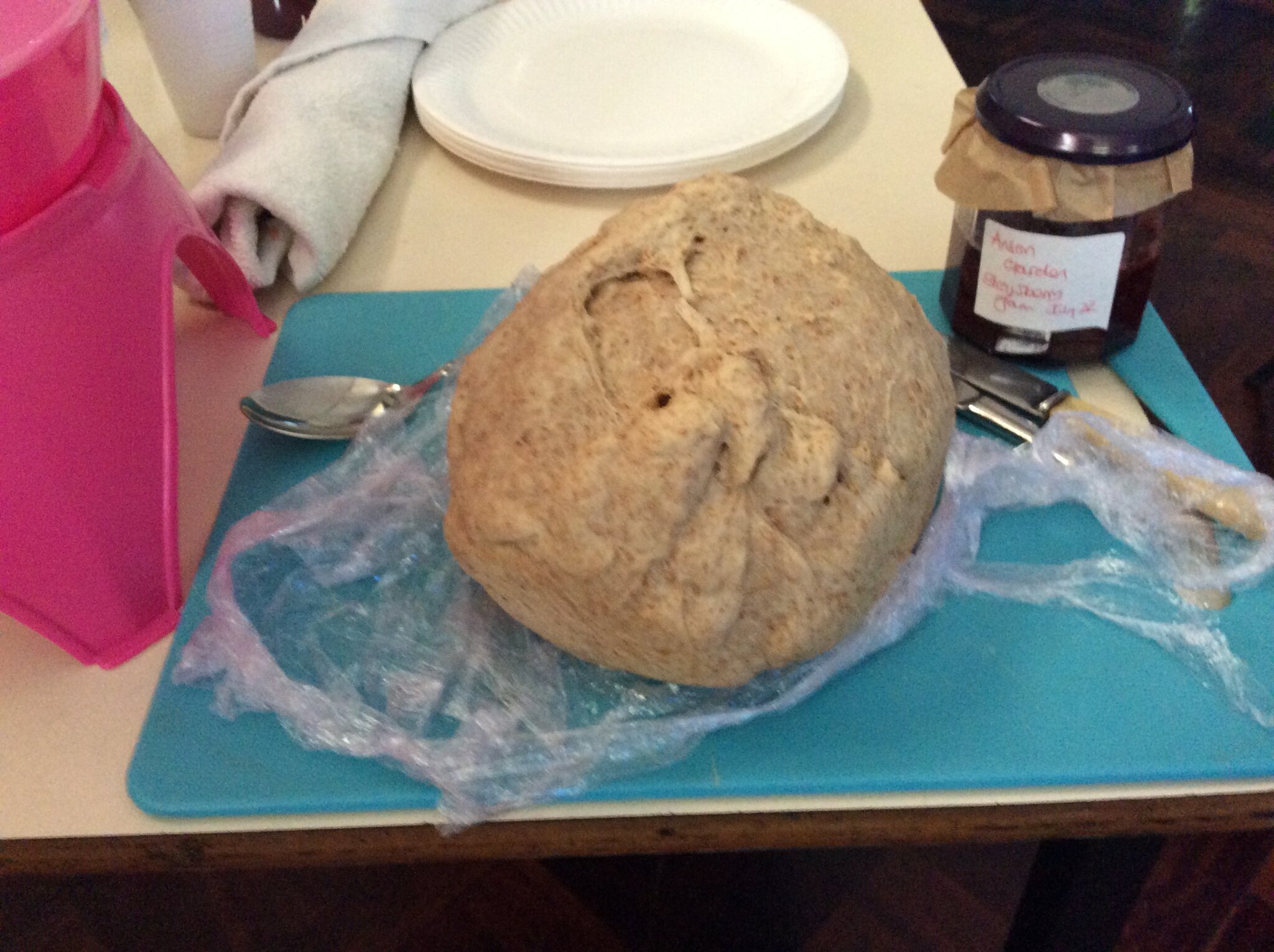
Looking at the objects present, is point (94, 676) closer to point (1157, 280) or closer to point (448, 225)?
point (448, 225)

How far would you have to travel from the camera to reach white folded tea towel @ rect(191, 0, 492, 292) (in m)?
0.73

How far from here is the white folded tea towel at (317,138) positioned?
726mm

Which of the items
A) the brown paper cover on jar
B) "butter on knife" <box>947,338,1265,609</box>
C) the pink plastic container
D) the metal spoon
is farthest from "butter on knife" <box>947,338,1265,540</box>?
the pink plastic container

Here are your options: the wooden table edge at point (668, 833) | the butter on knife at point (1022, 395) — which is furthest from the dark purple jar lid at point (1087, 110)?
the wooden table edge at point (668, 833)

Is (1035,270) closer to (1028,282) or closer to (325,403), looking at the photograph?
(1028,282)

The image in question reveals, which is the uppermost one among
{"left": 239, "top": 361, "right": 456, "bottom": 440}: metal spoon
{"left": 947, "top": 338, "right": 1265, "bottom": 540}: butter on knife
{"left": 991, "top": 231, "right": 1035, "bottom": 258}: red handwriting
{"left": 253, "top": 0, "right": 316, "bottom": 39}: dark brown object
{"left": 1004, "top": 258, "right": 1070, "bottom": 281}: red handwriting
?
{"left": 991, "top": 231, "right": 1035, "bottom": 258}: red handwriting

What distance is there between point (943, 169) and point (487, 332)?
335 millimetres

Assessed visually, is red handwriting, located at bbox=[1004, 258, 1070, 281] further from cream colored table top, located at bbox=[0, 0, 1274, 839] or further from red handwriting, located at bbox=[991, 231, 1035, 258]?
cream colored table top, located at bbox=[0, 0, 1274, 839]

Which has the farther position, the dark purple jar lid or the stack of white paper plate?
the stack of white paper plate

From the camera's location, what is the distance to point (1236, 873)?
1.04 m

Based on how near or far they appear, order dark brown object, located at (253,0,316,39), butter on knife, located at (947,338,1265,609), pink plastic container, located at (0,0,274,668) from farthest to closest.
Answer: dark brown object, located at (253,0,316,39) → butter on knife, located at (947,338,1265,609) → pink plastic container, located at (0,0,274,668)

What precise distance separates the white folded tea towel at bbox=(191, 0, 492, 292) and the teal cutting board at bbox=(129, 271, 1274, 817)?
0.99 ft

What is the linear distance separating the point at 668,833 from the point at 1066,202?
0.44 metres

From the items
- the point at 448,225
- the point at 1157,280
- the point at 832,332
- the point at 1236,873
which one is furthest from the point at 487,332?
the point at 1157,280
